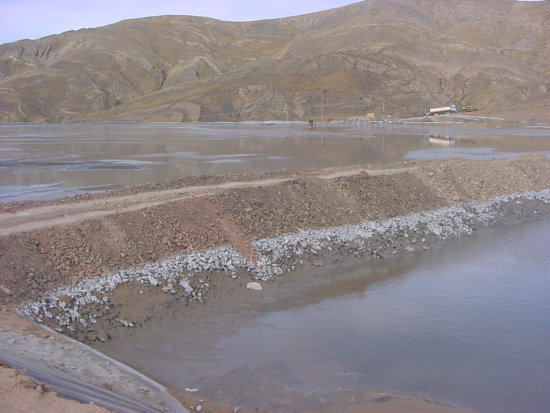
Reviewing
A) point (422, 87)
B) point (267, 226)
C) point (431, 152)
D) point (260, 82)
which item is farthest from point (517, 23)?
point (267, 226)

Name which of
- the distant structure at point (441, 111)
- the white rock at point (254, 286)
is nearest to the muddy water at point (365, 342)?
the white rock at point (254, 286)

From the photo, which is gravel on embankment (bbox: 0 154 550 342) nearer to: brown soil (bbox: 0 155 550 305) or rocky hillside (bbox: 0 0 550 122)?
brown soil (bbox: 0 155 550 305)

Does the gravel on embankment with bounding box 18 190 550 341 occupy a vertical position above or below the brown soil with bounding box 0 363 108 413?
below

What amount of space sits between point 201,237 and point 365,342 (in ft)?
19.6

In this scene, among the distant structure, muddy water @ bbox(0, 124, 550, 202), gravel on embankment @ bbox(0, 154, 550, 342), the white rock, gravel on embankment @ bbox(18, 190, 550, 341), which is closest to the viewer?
gravel on embankment @ bbox(18, 190, 550, 341)

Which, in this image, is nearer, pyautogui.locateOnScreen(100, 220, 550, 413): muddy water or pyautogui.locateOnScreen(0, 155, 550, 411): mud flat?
pyautogui.locateOnScreen(100, 220, 550, 413): muddy water

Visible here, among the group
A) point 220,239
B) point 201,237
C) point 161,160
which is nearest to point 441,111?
point 161,160

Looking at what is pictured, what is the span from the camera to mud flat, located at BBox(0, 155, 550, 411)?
438 inches

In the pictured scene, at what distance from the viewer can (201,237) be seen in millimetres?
14555

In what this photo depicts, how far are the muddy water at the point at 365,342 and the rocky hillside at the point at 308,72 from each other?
340 ft

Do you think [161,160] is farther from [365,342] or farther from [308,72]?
[308,72]

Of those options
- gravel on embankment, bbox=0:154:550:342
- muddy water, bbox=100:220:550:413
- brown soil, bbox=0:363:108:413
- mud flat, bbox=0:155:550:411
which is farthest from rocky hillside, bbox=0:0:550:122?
brown soil, bbox=0:363:108:413

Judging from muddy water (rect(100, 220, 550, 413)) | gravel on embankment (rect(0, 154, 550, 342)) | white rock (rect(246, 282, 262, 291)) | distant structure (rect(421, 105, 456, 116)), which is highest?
distant structure (rect(421, 105, 456, 116))

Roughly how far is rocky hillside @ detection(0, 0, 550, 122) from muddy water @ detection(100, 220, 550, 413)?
104 meters
